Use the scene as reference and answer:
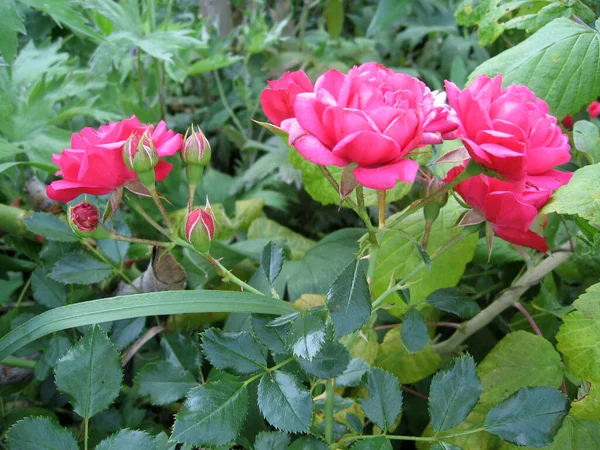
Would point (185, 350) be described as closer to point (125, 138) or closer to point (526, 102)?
point (125, 138)

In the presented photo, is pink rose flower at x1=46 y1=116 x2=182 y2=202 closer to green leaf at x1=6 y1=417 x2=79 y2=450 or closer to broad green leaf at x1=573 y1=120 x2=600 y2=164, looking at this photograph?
green leaf at x1=6 y1=417 x2=79 y2=450

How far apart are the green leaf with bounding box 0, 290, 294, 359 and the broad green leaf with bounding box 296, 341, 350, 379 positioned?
0.05 metres

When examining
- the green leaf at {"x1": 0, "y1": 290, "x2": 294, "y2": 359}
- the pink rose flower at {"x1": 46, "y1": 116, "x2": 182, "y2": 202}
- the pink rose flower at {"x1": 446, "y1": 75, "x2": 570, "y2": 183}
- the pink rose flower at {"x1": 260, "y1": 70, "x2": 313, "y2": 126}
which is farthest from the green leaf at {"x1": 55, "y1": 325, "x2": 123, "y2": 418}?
the pink rose flower at {"x1": 446, "y1": 75, "x2": 570, "y2": 183}

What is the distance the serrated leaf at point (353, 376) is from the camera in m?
0.54

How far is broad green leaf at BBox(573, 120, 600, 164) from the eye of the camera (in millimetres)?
564

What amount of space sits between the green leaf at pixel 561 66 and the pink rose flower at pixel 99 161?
431mm

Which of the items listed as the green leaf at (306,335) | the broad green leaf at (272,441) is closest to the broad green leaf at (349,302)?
the green leaf at (306,335)

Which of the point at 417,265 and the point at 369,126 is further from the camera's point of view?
the point at 417,265

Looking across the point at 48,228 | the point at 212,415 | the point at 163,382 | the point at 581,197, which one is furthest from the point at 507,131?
the point at 48,228

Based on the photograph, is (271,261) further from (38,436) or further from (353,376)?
(38,436)

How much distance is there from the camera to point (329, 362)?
46cm

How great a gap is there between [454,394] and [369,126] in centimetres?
26

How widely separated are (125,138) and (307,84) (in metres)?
0.18

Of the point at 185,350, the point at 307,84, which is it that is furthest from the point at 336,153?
the point at 185,350
